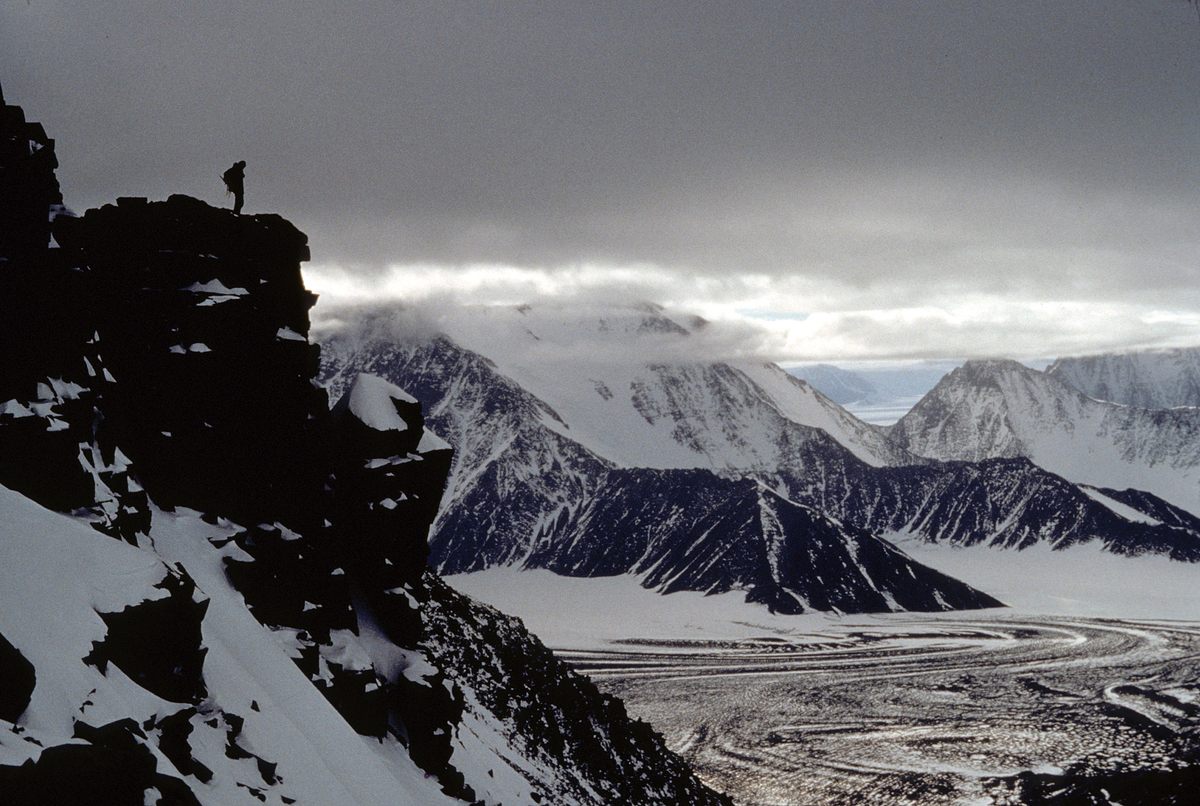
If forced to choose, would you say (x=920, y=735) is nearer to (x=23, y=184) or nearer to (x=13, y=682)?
(x=23, y=184)

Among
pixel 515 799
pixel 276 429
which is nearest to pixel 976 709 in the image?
pixel 515 799

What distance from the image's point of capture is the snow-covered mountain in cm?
2011

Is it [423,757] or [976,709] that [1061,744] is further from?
[423,757]

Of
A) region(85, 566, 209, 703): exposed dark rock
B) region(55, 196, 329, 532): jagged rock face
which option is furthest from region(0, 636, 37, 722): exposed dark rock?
region(55, 196, 329, 532): jagged rock face

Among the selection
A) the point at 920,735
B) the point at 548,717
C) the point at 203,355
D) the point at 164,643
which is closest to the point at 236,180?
the point at 203,355


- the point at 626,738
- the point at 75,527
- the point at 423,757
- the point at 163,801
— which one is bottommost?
the point at 626,738

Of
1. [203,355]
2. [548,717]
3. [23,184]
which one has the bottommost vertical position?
[548,717]

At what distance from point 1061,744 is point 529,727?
116 meters

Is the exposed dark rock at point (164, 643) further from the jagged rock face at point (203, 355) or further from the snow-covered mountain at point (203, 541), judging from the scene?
the jagged rock face at point (203, 355)

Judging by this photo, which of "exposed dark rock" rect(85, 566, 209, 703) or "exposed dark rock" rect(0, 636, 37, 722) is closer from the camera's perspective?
"exposed dark rock" rect(0, 636, 37, 722)

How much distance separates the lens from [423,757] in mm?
36656

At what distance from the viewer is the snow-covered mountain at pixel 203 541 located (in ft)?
66.0

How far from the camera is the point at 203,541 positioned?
32844 mm

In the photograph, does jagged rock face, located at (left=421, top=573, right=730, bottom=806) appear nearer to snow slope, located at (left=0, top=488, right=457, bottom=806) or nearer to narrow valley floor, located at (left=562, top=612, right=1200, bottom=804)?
snow slope, located at (left=0, top=488, right=457, bottom=806)
